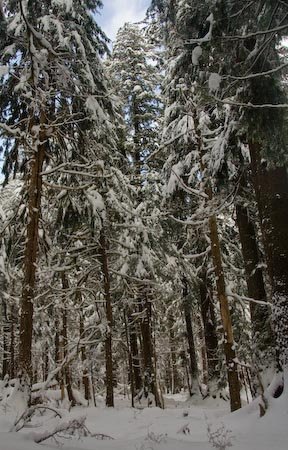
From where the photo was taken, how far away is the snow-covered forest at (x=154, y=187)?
636 cm

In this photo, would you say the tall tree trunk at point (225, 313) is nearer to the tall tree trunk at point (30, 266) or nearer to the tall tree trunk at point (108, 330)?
the tall tree trunk at point (108, 330)

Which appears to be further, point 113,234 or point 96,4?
point 113,234

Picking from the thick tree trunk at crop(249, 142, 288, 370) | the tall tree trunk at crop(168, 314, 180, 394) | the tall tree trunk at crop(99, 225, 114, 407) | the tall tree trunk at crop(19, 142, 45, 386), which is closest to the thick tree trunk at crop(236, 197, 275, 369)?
the thick tree trunk at crop(249, 142, 288, 370)

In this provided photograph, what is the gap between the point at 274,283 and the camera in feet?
22.1

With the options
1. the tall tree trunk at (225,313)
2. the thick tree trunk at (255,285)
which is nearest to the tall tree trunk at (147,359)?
the tall tree trunk at (225,313)

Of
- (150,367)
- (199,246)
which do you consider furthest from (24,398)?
(199,246)

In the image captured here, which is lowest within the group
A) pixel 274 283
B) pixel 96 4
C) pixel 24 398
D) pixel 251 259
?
pixel 24 398

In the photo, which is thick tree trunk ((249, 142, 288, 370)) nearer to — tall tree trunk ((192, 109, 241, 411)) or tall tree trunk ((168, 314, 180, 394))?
tall tree trunk ((192, 109, 241, 411))

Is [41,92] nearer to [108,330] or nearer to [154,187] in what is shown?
[108,330]

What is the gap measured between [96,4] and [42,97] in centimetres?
379

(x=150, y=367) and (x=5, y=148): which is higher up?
(x=5, y=148)

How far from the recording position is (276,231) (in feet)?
22.7

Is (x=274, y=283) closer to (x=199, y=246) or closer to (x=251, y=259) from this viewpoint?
(x=251, y=259)

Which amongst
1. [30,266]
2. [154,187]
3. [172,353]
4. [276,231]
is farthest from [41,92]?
[172,353]
